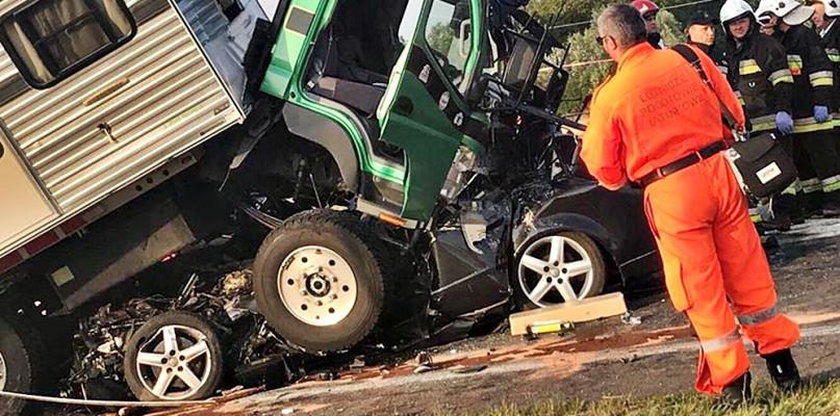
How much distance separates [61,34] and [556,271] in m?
3.33

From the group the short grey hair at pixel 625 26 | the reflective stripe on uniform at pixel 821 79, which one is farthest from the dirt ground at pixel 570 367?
the reflective stripe on uniform at pixel 821 79

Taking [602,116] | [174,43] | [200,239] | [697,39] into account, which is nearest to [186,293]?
[200,239]

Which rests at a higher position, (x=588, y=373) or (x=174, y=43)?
(x=174, y=43)

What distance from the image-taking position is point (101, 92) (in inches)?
246

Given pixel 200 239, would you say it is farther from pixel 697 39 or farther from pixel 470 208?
pixel 697 39

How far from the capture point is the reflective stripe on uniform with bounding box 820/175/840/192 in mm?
8695

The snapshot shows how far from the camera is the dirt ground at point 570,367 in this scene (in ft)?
16.7

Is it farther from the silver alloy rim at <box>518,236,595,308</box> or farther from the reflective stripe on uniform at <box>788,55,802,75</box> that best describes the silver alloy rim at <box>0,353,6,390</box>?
the reflective stripe on uniform at <box>788,55,802,75</box>

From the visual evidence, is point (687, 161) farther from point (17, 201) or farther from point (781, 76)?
point (781, 76)

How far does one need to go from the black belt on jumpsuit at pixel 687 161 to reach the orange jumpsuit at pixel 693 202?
0.7 inches

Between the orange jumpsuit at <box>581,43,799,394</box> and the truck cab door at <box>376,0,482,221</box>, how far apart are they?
203cm

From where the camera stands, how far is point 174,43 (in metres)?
6.19

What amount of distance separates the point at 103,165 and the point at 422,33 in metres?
2.09

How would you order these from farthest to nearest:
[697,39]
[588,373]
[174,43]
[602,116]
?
[697,39] → [174,43] → [588,373] → [602,116]
